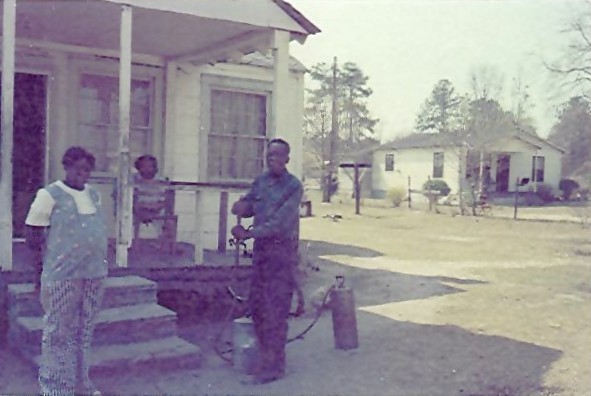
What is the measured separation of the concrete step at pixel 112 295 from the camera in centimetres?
616

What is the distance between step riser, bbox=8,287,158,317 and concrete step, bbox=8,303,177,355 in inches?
2.7

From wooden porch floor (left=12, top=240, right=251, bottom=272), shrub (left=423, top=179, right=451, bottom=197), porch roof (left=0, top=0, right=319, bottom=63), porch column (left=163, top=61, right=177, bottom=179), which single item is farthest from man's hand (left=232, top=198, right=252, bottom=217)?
shrub (left=423, top=179, right=451, bottom=197)

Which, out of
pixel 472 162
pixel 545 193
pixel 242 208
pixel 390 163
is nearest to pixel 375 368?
pixel 242 208

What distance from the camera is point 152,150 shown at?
34.8ft

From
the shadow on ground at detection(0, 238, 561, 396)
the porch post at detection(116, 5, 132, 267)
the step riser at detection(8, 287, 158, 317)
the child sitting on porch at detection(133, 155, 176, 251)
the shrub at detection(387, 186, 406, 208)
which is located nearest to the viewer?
the shadow on ground at detection(0, 238, 561, 396)

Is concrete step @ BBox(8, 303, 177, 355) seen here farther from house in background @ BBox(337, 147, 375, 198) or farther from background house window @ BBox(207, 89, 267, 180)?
house in background @ BBox(337, 147, 375, 198)

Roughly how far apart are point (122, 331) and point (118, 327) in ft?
0.19

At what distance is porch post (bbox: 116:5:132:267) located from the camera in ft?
23.4

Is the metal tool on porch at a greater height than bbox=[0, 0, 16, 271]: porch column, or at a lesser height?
lesser

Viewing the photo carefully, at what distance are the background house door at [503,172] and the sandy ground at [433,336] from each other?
26112 mm

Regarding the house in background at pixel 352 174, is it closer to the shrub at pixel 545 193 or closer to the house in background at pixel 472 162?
the house in background at pixel 472 162

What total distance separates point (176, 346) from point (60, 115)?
5.05 metres

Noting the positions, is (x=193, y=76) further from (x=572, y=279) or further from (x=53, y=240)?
(x=572, y=279)

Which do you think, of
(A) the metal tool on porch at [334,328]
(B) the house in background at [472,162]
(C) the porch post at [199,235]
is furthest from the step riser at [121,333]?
(B) the house in background at [472,162]
